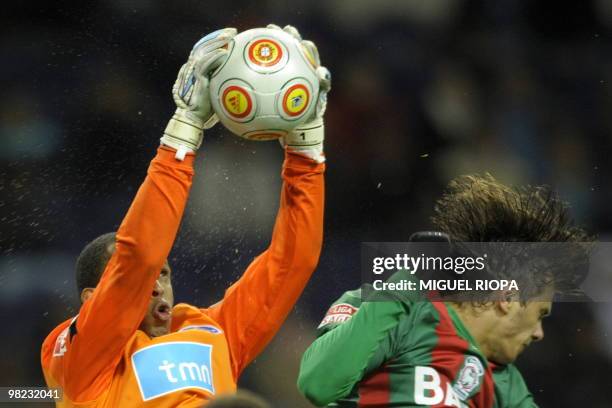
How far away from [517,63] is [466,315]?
3.02m

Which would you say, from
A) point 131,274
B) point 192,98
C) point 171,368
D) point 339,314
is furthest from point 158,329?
point 192,98

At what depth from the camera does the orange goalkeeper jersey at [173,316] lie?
2822 millimetres

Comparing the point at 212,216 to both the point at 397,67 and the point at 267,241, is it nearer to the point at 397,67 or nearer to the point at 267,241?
the point at 267,241

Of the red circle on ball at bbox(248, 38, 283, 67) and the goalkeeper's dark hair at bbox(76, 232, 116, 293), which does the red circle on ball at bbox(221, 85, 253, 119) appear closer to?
the red circle on ball at bbox(248, 38, 283, 67)

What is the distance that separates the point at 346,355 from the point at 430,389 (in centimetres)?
27

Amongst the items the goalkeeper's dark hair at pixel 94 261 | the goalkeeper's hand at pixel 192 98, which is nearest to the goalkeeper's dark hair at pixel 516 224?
the goalkeeper's hand at pixel 192 98

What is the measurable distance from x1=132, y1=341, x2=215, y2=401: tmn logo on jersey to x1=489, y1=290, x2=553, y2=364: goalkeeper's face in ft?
2.65

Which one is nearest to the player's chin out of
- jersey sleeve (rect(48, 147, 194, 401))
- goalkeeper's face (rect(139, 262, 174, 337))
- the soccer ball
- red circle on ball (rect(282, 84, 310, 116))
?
goalkeeper's face (rect(139, 262, 174, 337))

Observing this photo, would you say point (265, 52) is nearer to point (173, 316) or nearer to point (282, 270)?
point (282, 270)

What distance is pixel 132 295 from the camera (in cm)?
284

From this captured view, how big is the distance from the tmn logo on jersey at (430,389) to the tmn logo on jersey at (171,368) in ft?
2.01

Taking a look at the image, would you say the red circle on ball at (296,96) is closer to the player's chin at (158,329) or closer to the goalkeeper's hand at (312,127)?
the goalkeeper's hand at (312,127)

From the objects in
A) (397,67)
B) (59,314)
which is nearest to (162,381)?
(59,314)

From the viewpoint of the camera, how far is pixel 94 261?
3.20m
